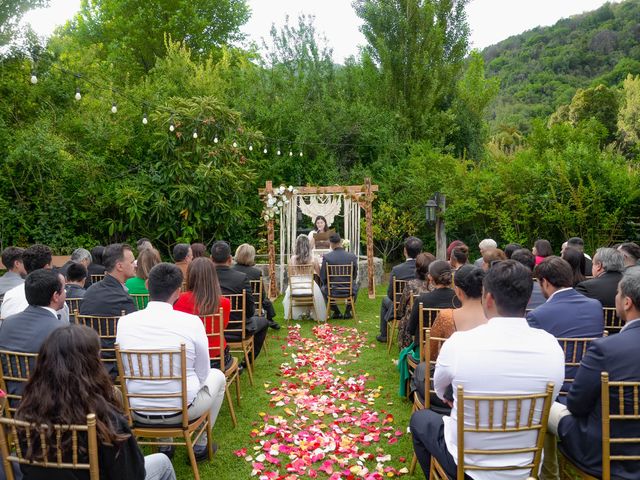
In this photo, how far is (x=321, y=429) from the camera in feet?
14.6

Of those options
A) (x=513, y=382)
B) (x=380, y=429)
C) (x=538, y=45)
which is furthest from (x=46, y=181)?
(x=538, y=45)

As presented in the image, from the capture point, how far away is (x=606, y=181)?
412 inches

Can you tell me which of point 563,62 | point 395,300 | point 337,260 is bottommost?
point 395,300

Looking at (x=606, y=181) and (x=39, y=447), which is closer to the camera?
(x=39, y=447)

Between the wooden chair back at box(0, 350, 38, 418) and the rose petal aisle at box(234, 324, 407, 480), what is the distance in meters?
1.68

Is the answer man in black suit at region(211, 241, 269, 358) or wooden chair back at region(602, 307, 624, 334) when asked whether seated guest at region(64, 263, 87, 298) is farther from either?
wooden chair back at region(602, 307, 624, 334)

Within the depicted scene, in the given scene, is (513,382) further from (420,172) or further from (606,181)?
(420,172)

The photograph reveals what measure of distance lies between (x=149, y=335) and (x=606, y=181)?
10216mm

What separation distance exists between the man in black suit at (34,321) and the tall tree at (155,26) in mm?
19039

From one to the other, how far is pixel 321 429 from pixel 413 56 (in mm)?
14891

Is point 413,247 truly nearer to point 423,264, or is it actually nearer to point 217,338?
point 423,264

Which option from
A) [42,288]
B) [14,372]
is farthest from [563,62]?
[14,372]

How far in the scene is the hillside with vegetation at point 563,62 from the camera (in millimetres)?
30938

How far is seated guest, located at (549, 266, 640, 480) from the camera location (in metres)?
2.48
